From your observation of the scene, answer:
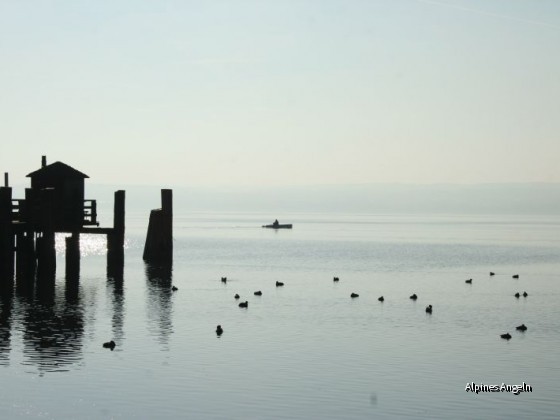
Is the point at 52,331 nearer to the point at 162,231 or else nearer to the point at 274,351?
the point at 274,351

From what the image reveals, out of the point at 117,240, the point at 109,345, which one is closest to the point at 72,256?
the point at 117,240

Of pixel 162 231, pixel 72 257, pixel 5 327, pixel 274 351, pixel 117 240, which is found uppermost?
pixel 162 231

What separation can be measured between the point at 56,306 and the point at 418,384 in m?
23.5

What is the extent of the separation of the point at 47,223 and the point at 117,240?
8583 millimetres

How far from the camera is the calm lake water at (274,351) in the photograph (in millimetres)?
26375

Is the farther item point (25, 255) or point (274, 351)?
point (25, 255)

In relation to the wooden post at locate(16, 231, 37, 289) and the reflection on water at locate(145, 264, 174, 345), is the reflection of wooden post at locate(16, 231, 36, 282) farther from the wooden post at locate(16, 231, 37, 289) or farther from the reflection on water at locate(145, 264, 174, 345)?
the reflection on water at locate(145, 264, 174, 345)

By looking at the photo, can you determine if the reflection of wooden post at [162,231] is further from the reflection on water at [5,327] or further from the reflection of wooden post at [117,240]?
the reflection on water at [5,327]

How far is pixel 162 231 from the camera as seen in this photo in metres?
72.3

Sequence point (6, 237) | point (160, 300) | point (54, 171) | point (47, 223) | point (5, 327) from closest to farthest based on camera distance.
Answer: point (5, 327), point (160, 300), point (6, 237), point (47, 223), point (54, 171)

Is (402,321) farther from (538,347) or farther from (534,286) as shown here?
(534,286)

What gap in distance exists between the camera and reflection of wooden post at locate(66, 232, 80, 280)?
63312mm

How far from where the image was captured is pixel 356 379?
3008cm

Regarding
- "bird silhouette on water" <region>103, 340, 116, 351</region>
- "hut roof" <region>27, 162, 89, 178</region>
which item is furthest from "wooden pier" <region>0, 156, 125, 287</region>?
"bird silhouette on water" <region>103, 340, 116, 351</region>
